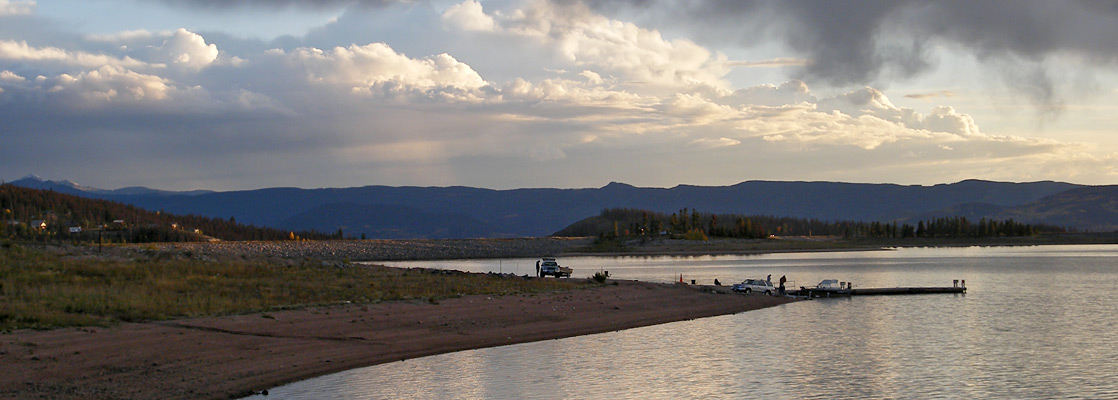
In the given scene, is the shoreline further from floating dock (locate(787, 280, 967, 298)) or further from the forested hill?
floating dock (locate(787, 280, 967, 298))

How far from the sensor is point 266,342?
2734 centimetres

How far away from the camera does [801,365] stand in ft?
88.6

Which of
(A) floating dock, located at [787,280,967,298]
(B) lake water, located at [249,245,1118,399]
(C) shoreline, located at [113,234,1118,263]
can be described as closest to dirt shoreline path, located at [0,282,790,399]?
(B) lake water, located at [249,245,1118,399]

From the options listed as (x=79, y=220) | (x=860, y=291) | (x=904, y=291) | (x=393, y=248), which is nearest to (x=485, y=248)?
(x=393, y=248)

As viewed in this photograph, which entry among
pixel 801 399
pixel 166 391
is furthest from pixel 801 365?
pixel 166 391

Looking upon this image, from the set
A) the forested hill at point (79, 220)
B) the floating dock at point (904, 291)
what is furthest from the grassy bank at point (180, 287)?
the forested hill at point (79, 220)

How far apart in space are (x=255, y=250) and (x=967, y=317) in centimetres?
10033

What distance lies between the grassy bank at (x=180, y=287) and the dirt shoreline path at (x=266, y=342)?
1.96 metres

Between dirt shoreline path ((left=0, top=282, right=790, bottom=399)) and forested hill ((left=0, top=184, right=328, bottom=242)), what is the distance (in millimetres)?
73959

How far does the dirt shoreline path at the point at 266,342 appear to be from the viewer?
68.7ft

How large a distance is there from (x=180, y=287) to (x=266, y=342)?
13.0 meters

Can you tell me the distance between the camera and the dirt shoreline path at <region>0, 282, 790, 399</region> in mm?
20953

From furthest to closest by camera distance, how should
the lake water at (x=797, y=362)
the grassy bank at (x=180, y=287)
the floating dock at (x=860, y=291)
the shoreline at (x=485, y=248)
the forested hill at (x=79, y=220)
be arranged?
1. the shoreline at (x=485, y=248)
2. the forested hill at (x=79, y=220)
3. the floating dock at (x=860, y=291)
4. the grassy bank at (x=180, y=287)
5. the lake water at (x=797, y=362)

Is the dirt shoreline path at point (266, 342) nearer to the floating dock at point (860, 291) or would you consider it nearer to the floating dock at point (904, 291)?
the floating dock at point (860, 291)
